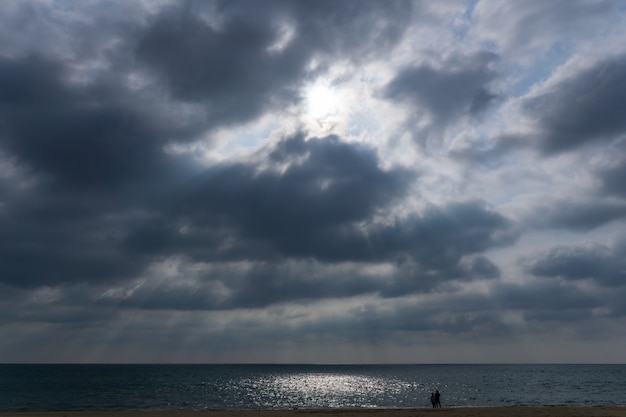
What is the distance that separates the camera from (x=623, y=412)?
2142 inches

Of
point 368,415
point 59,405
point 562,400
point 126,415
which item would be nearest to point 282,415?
point 368,415

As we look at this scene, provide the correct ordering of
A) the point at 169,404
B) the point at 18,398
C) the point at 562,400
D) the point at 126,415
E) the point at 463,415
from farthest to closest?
1. the point at 18,398
2. the point at 562,400
3. the point at 169,404
4. the point at 126,415
5. the point at 463,415

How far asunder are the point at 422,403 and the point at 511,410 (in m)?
22.6

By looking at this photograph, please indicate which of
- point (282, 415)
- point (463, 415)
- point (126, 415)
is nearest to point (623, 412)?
point (463, 415)

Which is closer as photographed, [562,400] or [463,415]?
[463,415]

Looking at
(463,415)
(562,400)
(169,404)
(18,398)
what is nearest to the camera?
(463,415)

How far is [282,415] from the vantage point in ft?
176

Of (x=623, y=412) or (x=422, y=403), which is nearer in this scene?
(x=623, y=412)

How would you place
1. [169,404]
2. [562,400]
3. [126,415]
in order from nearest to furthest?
[126,415]
[169,404]
[562,400]

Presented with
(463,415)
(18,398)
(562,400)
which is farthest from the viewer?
(18,398)

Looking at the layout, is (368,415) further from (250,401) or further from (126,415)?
(250,401)

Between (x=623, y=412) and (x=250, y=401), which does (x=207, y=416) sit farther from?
(x=623, y=412)

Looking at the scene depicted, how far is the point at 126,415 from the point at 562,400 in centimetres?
6571

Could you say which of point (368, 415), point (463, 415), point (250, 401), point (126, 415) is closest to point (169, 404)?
point (250, 401)
